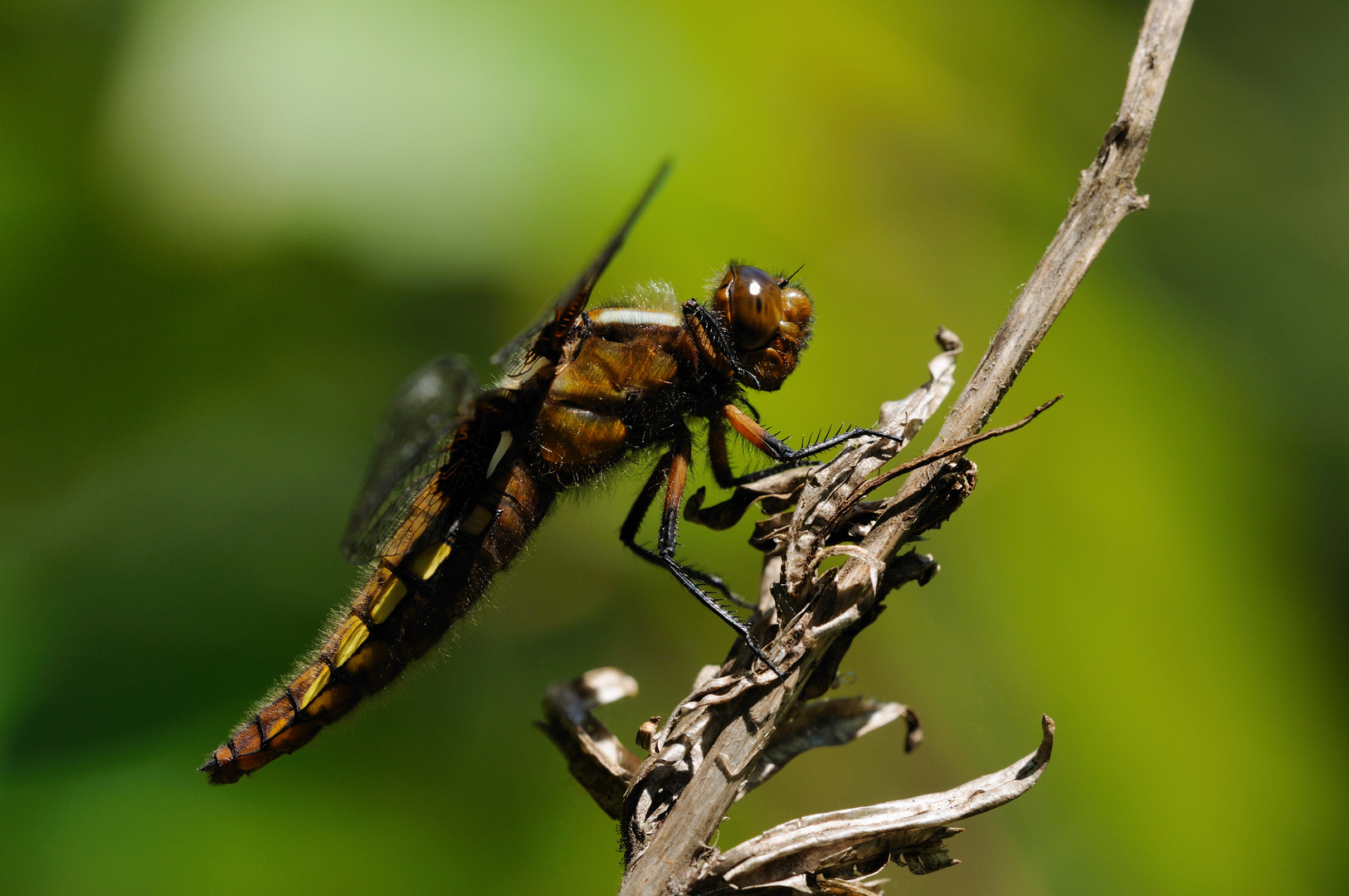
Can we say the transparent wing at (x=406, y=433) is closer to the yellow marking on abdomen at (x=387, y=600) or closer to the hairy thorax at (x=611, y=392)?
the yellow marking on abdomen at (x=387, y=600)

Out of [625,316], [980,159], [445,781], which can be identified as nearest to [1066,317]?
[980,159]

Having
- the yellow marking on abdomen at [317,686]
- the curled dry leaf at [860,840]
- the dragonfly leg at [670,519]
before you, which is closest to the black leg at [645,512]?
the dragonfly leg at [670,519]

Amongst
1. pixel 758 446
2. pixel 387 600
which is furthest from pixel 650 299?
pixel 387 600

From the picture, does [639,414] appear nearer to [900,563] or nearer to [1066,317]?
[900,563]

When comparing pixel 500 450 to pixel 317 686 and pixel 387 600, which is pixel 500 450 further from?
pixel 317 686

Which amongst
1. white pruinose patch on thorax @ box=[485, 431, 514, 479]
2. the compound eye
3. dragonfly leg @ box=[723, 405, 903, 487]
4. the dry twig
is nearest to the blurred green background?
white pruinose patch on thorax @ box=[485, 431, 514, 479]

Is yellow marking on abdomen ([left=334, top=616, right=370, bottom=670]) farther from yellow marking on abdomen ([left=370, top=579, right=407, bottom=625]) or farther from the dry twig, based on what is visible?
the dry twig
